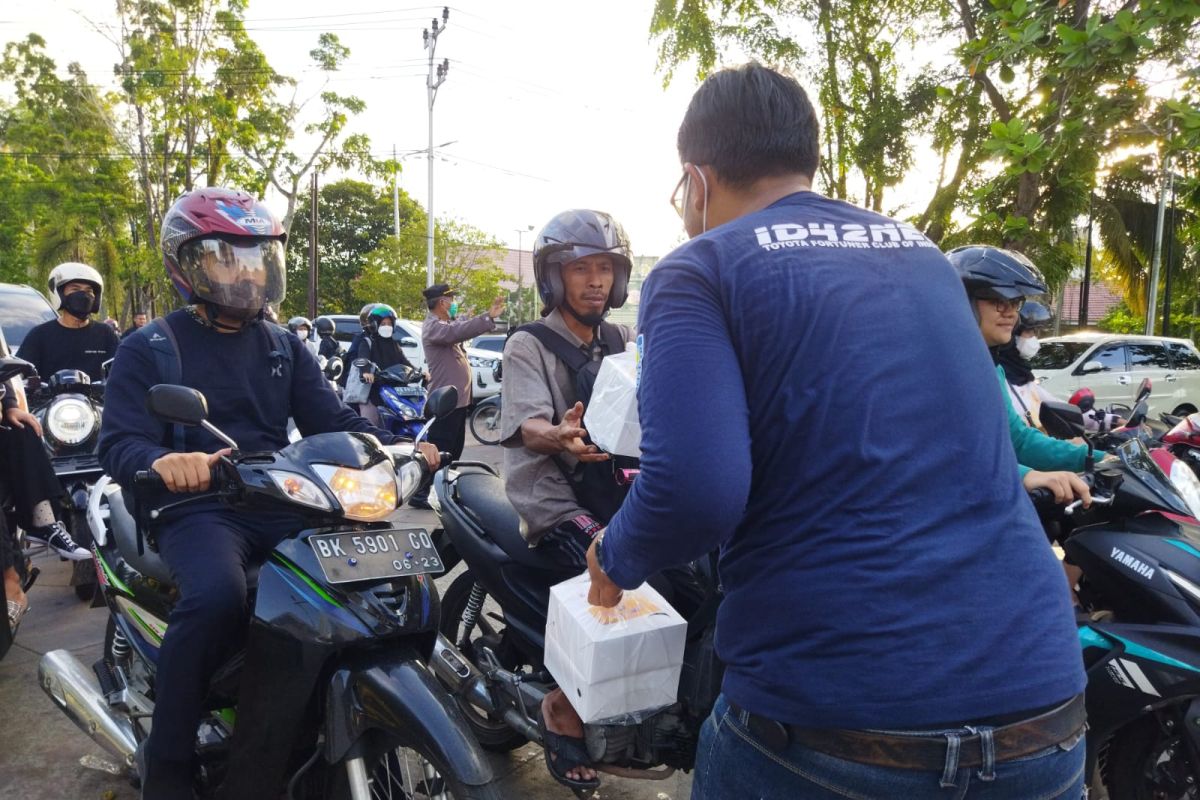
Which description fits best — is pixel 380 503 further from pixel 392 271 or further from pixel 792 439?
pixel 392 271

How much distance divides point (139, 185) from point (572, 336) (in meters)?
20.9

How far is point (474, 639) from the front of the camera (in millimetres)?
3270

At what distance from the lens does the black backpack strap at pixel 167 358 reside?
2.66m

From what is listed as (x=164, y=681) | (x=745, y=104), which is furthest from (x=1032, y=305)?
(x=164, y=681)

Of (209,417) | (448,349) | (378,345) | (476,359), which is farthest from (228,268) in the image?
(476,359)

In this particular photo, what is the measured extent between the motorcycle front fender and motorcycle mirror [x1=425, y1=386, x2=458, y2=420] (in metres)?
0.73

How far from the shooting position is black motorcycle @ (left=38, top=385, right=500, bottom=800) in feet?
6.61

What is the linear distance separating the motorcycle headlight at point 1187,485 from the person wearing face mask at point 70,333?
6177 mm

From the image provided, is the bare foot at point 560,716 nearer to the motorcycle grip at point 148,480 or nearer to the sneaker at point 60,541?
the motorcycle grip at point 148,480

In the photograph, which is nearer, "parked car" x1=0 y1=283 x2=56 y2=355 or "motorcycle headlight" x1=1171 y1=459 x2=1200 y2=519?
"motorcycle headlight" x1=1171 y1=459 x2=1200 y2=519

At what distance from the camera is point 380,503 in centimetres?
228

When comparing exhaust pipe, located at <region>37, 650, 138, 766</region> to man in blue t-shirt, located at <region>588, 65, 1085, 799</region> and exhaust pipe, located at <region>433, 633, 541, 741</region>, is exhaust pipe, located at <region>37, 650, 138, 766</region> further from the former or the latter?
man in blue t-shirt, located at <region>588, 65, 1085, 799</region>

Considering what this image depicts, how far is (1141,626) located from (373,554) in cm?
206

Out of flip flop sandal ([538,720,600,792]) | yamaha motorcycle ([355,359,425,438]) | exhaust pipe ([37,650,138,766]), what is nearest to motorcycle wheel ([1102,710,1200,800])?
flip flop sandal ([538,720,600,792])
